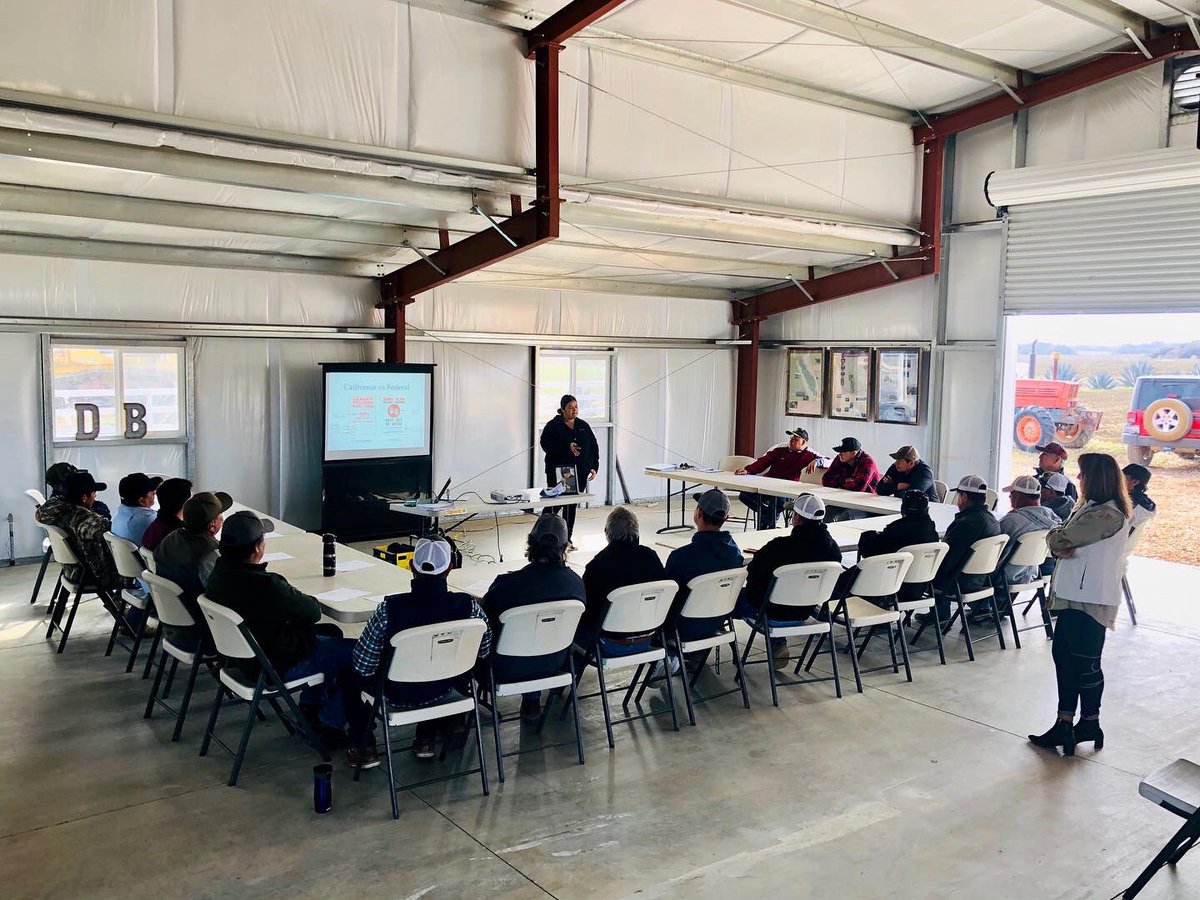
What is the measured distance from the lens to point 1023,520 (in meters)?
6.34

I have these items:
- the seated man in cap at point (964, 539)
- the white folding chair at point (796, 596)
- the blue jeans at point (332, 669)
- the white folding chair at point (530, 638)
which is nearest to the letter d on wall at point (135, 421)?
the blue jeans at point (332, 669)

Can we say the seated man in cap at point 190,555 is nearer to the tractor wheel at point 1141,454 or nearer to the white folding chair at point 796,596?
the white folding chair at point 796,596

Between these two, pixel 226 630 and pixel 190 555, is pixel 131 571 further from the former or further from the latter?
pixel 226 630

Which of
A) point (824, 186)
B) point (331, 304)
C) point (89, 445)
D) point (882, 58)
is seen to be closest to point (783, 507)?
point (824, 186)

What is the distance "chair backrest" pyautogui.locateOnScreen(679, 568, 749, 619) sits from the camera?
4699 millimetres

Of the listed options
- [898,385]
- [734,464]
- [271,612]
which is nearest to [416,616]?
[271,612]

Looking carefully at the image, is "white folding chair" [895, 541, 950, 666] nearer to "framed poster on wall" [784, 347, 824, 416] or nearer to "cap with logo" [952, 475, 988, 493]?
"cap with logo" [952, 475, 988, 493]

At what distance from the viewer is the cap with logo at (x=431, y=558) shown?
379 cm

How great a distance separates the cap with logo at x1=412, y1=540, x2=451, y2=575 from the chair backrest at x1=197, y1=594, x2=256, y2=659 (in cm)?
75

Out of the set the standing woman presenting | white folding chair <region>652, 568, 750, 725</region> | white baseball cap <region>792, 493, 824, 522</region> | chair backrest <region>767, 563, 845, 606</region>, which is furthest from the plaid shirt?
the standing woman presenting

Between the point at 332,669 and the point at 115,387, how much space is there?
18.8 ft

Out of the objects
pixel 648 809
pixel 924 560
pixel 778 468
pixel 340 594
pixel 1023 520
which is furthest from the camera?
pixel 778 468

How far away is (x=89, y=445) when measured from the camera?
8.47m

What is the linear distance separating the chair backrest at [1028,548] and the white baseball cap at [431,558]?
4.16 m
